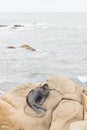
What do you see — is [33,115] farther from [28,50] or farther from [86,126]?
[28,50]

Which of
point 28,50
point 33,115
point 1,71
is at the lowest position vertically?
point 28,50

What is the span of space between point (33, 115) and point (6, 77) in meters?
10.6

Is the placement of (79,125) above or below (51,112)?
above

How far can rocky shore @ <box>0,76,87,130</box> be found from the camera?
7.43m

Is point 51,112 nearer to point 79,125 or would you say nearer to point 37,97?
point 37,97

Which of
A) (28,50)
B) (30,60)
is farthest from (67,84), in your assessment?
(28,50)

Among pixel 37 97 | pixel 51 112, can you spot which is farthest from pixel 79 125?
pixel 37 97

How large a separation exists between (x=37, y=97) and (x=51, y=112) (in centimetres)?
74

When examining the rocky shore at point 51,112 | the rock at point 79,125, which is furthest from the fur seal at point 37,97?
the rock at point 79,125

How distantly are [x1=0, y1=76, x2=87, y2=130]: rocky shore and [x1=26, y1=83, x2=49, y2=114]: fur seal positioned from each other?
0.26 ft

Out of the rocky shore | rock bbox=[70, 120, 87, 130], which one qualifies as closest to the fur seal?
the rocky shore

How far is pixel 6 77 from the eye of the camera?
1839 centimetres

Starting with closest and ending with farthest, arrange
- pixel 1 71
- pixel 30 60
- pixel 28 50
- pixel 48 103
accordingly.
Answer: pixel 48 103, pixel 1 71, pixel 30 60, pixel 28 50

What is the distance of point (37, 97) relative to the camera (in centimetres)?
862
